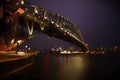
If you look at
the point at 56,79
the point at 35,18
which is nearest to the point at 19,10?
the point at 35,18

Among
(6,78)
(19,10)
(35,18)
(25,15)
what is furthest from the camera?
(35,18)

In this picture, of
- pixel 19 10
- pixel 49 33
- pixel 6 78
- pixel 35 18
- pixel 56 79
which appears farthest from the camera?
pixel 49 33

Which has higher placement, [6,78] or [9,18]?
[9,18]

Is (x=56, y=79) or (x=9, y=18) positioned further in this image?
(x=9, y=18)

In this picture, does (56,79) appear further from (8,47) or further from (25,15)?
(25,15)

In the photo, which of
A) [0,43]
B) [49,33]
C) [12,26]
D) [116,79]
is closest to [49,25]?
A: [49,33]

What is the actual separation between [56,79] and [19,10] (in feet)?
61.2

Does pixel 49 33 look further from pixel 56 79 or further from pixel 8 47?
pixel 56 79

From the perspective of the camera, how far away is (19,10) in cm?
3206

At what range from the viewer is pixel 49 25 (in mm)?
46031

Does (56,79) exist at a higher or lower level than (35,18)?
lower

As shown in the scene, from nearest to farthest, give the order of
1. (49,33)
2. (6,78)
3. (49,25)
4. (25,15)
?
(6,78) < (25,15) < (49,25) < (49,33)

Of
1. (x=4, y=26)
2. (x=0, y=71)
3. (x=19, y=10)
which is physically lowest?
(x=0, y=71)

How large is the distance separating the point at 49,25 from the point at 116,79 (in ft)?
100
